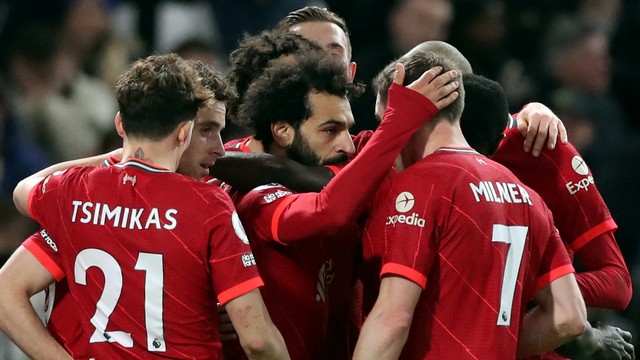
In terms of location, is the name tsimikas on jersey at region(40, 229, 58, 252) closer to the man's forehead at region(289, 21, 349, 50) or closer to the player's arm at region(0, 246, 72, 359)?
the player's arm at region(0, 246, 72, 359)

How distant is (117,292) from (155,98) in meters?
0.71

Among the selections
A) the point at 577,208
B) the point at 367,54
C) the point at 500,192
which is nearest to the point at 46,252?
the point at 500,192

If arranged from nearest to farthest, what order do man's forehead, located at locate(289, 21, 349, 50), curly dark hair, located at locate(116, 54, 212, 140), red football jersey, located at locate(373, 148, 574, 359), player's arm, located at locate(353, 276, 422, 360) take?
player's arm, located at locate(353, 276, 422, 360) → red football jersey, located at locate(373, 148, 574, 359) → curly dark hair, located at locate(116, 54, 212, 140) → man's forehead, located at locate(289, 21, 349, 50)

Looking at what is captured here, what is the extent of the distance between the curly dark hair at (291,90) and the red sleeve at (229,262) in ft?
2.12

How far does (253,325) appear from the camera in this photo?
13.6ft

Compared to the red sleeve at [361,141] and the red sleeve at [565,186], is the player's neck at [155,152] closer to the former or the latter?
the red sleeve at [361,141]

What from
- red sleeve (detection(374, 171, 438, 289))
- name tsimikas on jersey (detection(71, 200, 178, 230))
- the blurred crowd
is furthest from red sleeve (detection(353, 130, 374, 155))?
the blurred crowd

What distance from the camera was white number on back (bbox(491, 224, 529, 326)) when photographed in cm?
422

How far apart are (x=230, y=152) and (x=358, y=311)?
2.75ft

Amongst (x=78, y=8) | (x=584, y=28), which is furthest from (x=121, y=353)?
(x=584, y=28)

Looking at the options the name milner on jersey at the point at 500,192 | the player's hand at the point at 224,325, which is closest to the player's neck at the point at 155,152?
the player's hand at the point at 224,325

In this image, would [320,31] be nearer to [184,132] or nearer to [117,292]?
[184,132]

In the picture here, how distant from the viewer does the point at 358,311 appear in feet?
16.0

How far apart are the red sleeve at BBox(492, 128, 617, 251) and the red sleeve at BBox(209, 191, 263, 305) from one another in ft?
4.43
